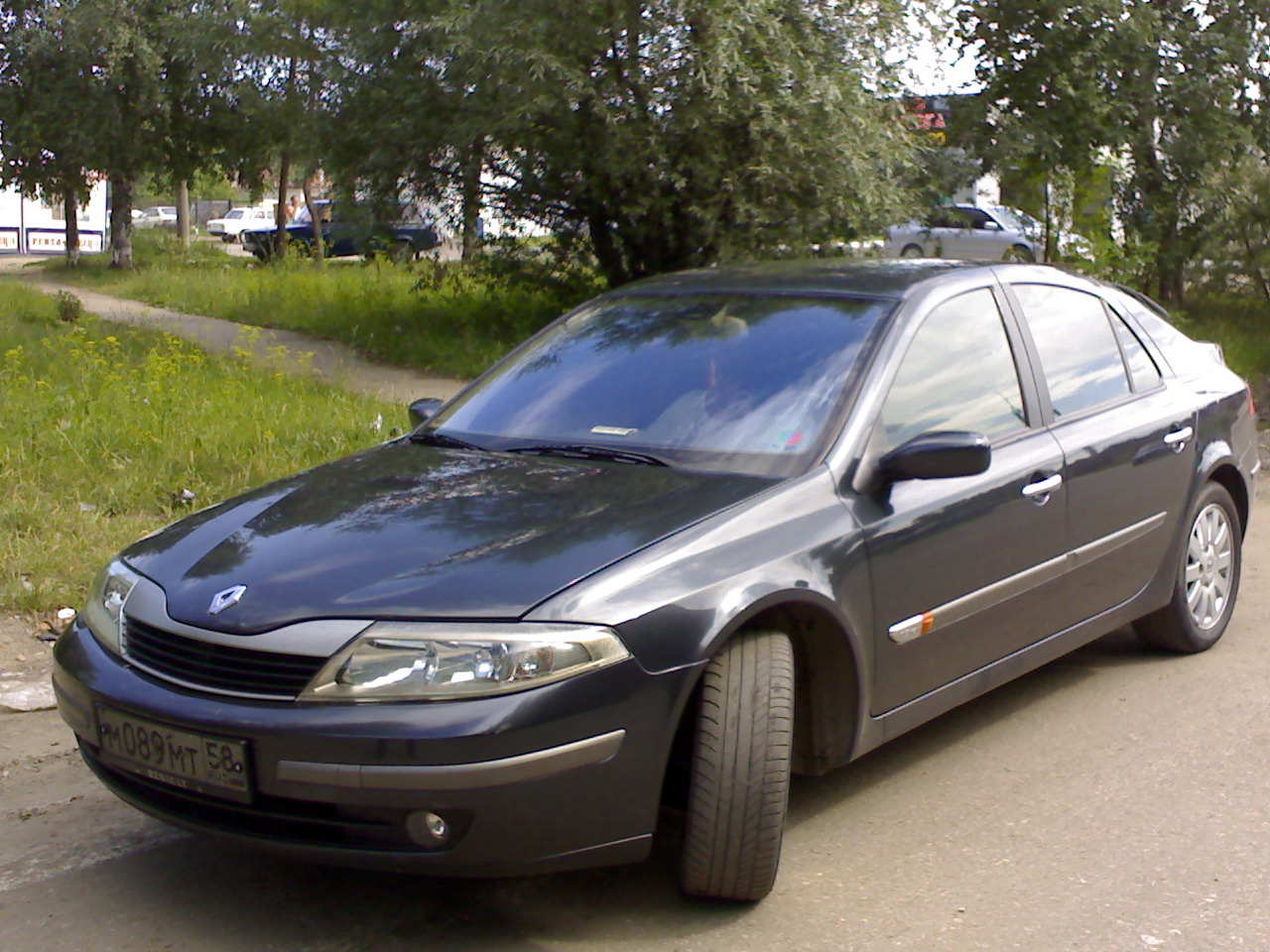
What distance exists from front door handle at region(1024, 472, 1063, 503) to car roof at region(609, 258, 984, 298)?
2.26ft

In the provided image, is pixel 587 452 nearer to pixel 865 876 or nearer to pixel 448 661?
pixel 448 661

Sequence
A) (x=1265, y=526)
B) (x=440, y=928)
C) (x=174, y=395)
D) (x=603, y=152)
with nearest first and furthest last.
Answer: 1. (x=440, y=928)
2. (x=1265, y=526)
3. (x=174, y=395)
4. (x=603, y=152)

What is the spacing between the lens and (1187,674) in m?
5.50

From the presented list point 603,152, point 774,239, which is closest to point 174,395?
point 603,152

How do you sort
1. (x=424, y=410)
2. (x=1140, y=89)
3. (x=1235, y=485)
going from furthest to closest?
(x=1140, y=89) < (x=1235, y=485) < (x=424, y=410)

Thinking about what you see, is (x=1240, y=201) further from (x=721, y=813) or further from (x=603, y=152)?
(x=721, y=813)

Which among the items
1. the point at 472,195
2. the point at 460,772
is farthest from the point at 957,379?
the point at 472,195

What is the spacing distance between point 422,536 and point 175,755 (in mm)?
739

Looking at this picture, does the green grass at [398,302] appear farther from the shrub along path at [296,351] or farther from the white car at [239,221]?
the white car at [239,221]

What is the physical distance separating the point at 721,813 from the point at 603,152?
28.5ft

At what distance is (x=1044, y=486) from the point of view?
4.59 m

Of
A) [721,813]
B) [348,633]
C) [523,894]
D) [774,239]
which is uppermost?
[774,239]

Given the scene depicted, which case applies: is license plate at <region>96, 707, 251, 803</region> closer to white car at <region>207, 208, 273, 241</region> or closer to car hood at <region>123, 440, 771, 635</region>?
car hood at <region>123, 440, 771, 635</region>

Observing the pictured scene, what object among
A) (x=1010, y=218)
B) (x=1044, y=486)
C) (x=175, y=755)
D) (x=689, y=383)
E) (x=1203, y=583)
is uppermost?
(x=1010, y=218)
